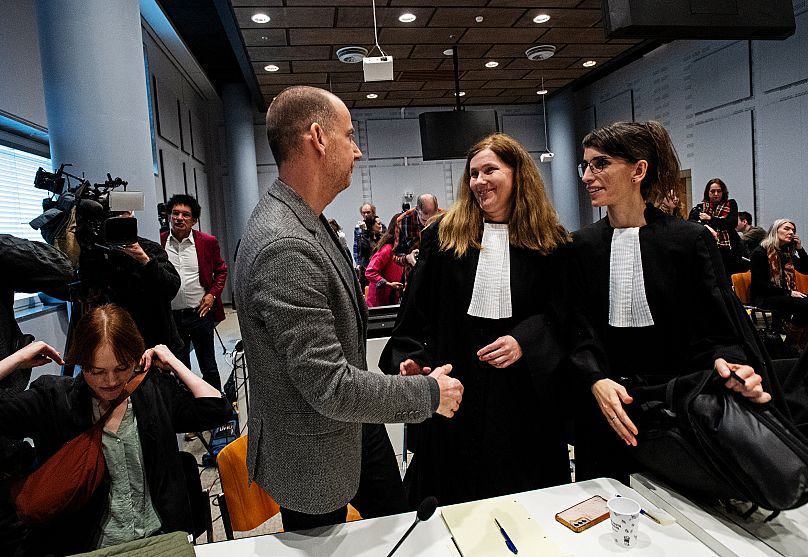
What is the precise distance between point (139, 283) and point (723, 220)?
5.84 metres

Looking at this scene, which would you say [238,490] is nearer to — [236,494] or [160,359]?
[236,494]

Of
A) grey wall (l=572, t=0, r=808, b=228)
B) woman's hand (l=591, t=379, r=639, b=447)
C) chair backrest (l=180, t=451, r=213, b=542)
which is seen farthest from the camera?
grey wall (l=572, t=0, r=808, b=228)

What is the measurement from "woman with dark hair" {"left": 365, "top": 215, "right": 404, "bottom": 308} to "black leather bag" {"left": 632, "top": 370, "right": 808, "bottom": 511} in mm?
3111

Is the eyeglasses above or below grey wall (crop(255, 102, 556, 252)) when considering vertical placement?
below

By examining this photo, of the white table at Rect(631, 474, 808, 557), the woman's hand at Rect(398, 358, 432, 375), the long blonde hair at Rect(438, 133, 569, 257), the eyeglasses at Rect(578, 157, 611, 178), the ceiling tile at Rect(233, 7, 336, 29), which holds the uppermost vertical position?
the ceiling tile at Rect(233, 7, 336, 29)

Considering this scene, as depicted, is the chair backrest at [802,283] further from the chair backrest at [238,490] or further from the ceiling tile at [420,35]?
the chair backrest at [238,490]

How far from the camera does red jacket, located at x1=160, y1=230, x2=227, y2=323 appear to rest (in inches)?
163

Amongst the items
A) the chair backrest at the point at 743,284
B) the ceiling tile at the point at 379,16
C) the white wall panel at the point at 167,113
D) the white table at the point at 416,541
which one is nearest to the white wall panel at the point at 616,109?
the ceiling tile at the point at 379,16

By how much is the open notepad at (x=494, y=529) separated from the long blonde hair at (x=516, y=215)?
2.59 feet

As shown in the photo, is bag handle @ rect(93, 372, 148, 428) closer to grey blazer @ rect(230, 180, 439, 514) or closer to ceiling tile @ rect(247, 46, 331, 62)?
grey blazer @ rect(230, 180, 439, 514)

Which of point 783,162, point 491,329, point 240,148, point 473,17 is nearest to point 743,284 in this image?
point 783,162

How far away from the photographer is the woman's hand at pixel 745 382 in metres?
1.24

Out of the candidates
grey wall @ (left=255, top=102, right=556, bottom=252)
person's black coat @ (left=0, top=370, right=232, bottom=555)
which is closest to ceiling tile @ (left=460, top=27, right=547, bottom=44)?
grey wall @ (left=255, top=102, right=556, bottom=252)

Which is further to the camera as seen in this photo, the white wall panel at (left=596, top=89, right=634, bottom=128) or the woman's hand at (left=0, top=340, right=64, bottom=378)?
the white wall panel at (left=596, top=89, right=634, bottom=128)
